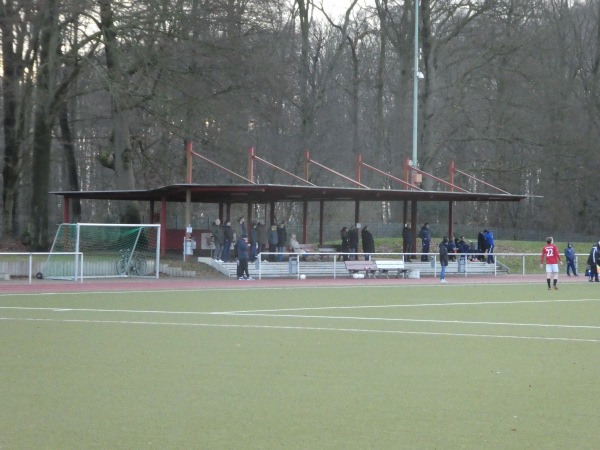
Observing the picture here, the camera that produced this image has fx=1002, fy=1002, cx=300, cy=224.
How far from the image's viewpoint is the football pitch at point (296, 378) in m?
8.48

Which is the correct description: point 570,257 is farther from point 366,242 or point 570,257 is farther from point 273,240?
point 273,240

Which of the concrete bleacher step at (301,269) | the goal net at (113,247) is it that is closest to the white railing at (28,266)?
the goal net at (113,247)

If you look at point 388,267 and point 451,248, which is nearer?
point 388,267

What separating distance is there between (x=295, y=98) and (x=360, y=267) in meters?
17.9

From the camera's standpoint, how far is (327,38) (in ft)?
185

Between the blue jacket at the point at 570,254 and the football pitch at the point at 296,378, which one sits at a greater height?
the blue jacket at the point at 570,254

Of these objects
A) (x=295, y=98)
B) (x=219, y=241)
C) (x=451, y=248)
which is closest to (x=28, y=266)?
(x=219, y=241)

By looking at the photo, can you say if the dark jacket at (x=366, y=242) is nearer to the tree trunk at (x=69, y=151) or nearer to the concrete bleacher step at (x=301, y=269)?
the concrete bleacher step at (x=301, y=269)

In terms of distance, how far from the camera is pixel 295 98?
173 ft

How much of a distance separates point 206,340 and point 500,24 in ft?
126

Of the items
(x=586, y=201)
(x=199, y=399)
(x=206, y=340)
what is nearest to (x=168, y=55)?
(x=206, y=340)

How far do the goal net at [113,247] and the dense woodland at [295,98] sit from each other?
4.77 metres

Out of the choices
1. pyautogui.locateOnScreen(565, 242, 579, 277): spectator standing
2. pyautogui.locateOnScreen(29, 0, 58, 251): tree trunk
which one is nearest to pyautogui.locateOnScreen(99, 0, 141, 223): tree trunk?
pyautogui.locateOnScreen(29, 0, 58, 251): tree trunk

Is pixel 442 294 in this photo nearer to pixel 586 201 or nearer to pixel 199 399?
pixel 199 399
